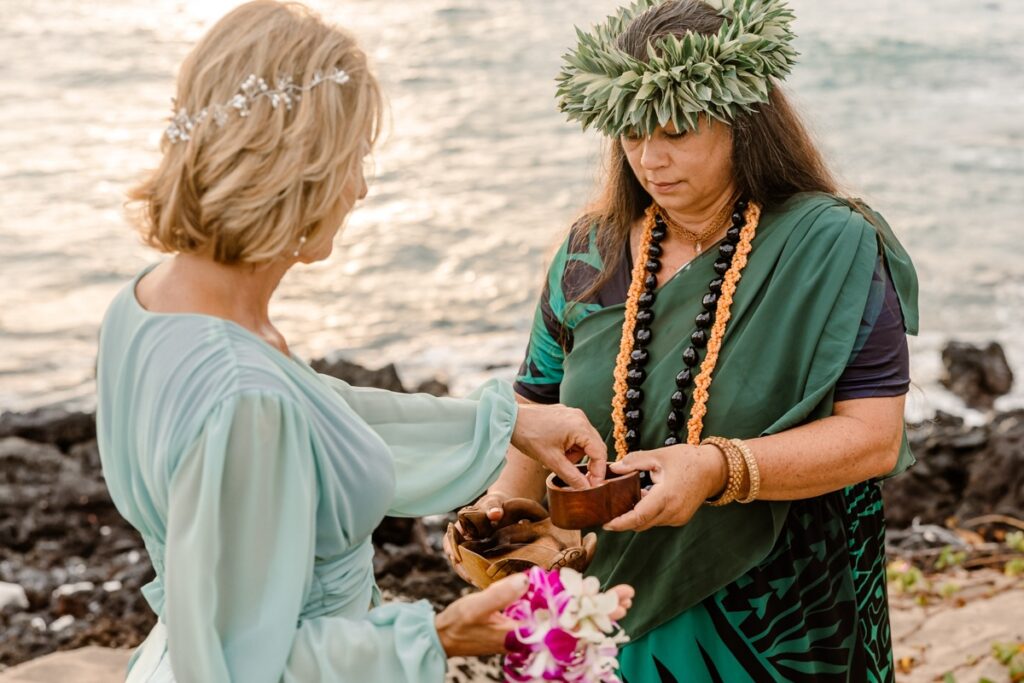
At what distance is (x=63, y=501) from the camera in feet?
21.2

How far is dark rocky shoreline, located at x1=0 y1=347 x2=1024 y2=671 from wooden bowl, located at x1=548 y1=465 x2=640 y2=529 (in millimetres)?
2631

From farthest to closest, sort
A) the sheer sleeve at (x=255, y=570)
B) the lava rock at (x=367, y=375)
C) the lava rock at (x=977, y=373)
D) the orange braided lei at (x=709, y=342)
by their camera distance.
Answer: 1. the lava rock at (x=977, y=373)
2. the lava rock at (x=367, y=375)
3. the orange braided lei at (x=709, y=342)
4. the sheer sleeve at (x=255, y=570)

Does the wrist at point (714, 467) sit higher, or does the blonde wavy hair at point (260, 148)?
the blonde wavy hair at point (260, 148)

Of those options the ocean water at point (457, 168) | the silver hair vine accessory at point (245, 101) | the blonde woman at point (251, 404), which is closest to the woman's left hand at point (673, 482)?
the blonde woman at point (251, 404)

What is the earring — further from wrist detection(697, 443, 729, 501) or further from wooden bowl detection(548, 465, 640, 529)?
wrist detection(697, 443, 729, 501)

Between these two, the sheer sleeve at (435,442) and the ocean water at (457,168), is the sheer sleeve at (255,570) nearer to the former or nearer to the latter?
the sheer sleeve at (435,442)

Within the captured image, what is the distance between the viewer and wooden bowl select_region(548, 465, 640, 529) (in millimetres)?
2812

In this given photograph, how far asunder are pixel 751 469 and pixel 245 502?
1.24m

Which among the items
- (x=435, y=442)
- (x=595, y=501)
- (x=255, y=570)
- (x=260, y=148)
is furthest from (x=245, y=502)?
(x=595, y=501)

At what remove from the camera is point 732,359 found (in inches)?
122

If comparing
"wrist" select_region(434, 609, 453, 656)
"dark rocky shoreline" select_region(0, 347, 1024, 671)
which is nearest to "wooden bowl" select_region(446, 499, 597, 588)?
"wrist" select_region(434, 609, 453, 656)

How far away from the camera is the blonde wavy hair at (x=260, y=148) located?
2166mm

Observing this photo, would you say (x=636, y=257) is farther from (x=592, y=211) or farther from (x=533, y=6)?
(x=533, y=6)

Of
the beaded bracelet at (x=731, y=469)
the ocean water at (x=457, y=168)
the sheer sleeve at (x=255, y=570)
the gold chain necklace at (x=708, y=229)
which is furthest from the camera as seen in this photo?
the ocean water at (x=457, y=168)
